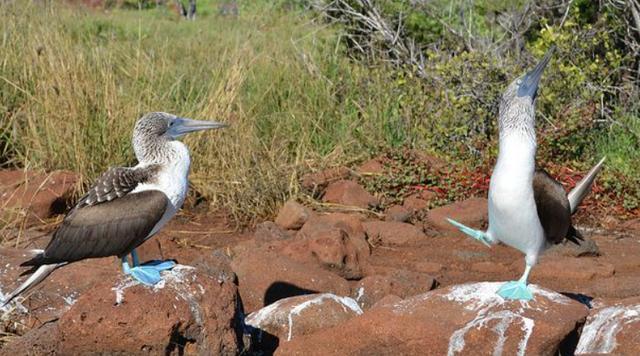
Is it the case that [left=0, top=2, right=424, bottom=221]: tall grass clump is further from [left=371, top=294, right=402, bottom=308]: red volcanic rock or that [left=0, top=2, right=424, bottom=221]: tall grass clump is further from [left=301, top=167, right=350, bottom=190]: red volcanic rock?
[left=371, top=294, right=402, bottom=308]: red volcanic rock

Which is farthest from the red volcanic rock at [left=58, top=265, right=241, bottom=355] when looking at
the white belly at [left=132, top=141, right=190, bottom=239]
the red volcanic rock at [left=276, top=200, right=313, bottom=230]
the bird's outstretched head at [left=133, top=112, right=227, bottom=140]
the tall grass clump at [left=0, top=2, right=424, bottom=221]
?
the tall grass clump at [left=0, top=2, right=424, bottom=221]

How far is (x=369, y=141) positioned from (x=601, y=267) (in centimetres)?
301

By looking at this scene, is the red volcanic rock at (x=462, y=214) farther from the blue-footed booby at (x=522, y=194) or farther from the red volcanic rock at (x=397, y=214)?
the blue-footed booby at (x=522, y=194)

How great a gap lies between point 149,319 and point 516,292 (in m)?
1.84

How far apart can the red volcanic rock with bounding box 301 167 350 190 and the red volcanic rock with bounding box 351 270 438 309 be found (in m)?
2.21

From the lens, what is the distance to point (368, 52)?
11.2m

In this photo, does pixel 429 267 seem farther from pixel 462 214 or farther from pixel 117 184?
pixel 117 184

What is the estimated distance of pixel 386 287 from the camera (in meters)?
6.49

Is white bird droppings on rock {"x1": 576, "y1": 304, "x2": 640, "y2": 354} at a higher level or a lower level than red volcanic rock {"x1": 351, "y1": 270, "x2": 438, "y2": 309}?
higher

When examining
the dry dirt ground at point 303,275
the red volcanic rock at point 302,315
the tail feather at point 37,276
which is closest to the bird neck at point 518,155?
the dry dirt ground at point 303,275

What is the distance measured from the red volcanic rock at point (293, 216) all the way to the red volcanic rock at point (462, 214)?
99cm

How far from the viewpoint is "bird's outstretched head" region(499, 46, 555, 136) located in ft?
18.0

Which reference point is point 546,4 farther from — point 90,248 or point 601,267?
point 90,248

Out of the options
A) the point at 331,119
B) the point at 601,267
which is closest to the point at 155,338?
the point at 601,267
